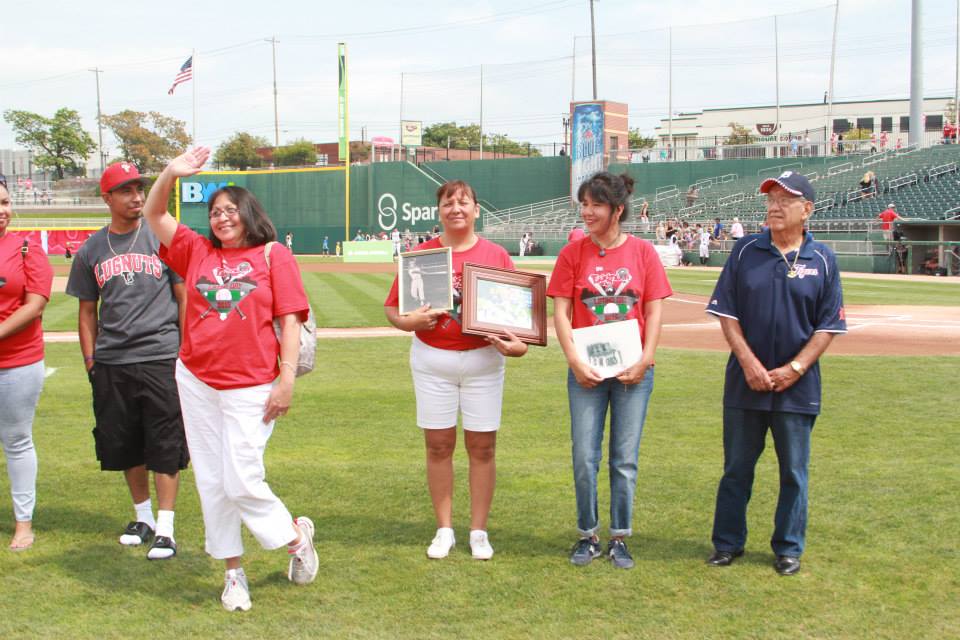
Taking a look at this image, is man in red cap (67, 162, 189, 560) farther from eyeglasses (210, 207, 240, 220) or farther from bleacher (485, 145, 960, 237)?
bleacher (485, 145, 960, 237)

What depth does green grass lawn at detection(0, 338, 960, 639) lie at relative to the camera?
387 centimetres

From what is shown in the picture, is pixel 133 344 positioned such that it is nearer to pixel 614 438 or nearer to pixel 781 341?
pixel 614 438

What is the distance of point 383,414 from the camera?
8.30 meters

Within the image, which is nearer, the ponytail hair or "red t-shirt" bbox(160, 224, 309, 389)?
"red t-shirt" bbox(160, 224, 309, 389)

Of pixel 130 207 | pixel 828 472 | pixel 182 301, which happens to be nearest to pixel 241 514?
pixel 182 301

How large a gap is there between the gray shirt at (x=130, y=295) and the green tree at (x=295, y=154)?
7802 centimetres

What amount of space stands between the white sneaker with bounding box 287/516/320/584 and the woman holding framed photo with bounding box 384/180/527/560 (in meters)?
0.63

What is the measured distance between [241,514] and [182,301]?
1.36 meters

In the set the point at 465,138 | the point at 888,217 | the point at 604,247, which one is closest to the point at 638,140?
the point at 465,138

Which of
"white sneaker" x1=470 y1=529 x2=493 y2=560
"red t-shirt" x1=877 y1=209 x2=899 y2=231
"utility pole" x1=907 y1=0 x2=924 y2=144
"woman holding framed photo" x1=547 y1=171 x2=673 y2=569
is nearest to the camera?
"woman holding framed photo" x1=547 y1=171 x2=673 y2=569

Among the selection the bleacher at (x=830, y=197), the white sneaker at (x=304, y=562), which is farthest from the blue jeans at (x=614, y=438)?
the bleacher at (x=830, y=197)

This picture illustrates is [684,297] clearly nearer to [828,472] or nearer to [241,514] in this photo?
[828,472]

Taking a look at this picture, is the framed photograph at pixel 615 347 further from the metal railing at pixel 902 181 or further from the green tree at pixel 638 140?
the green tree at pixel 638 140

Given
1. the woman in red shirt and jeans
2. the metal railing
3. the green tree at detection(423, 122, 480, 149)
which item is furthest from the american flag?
the green tree at detection(423, 122, 480, 149)
